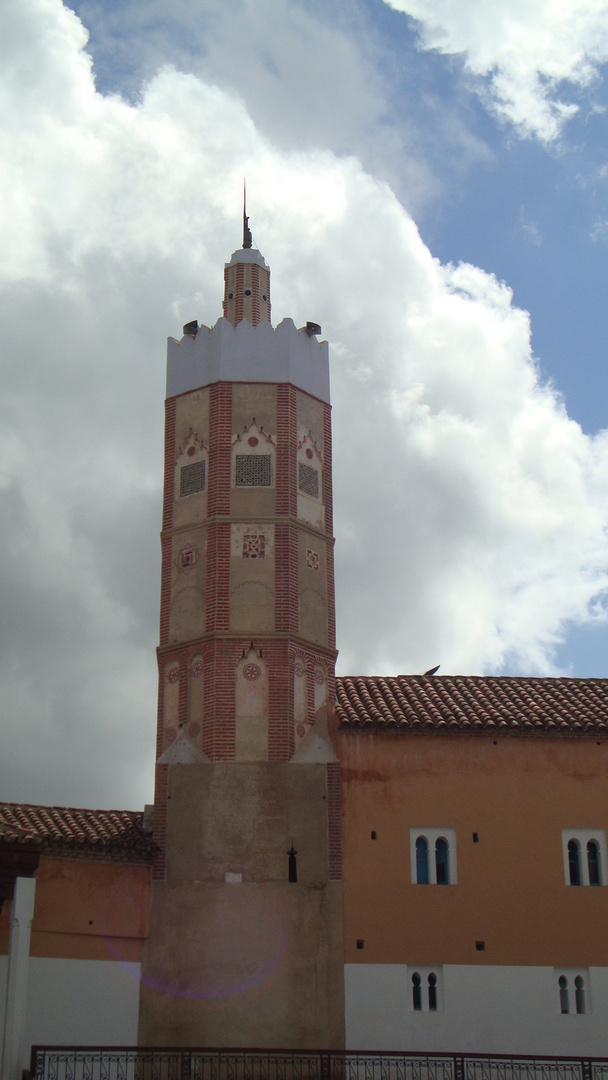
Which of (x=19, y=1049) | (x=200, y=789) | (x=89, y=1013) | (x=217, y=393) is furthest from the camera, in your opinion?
(x=217, y=393)

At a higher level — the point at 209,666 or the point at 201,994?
the point at 209,666

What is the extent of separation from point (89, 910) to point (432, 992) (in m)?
6.31

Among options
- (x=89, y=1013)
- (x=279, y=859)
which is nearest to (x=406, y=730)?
(x=279, y=859)

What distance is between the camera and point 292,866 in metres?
23.8

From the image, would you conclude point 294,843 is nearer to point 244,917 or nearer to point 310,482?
point 244,917

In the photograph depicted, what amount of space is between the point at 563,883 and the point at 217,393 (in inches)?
462

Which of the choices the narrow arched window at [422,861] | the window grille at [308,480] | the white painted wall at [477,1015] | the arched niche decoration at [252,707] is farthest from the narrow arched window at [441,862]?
the window grille at [308,480]

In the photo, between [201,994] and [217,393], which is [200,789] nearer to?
[201,994]

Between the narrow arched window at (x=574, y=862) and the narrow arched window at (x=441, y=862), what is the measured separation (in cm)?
233

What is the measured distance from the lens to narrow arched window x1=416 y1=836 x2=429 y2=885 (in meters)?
24.5

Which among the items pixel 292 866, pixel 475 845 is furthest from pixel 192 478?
pixel 475 845

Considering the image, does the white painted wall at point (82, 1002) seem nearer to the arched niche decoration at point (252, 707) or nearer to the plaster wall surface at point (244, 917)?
the plaster wall surface at point (244, 917)

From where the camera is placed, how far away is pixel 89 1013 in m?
22.8

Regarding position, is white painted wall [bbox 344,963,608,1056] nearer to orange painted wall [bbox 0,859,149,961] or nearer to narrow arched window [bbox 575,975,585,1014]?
narrow arched window [bbox 575,975,585,1014]
